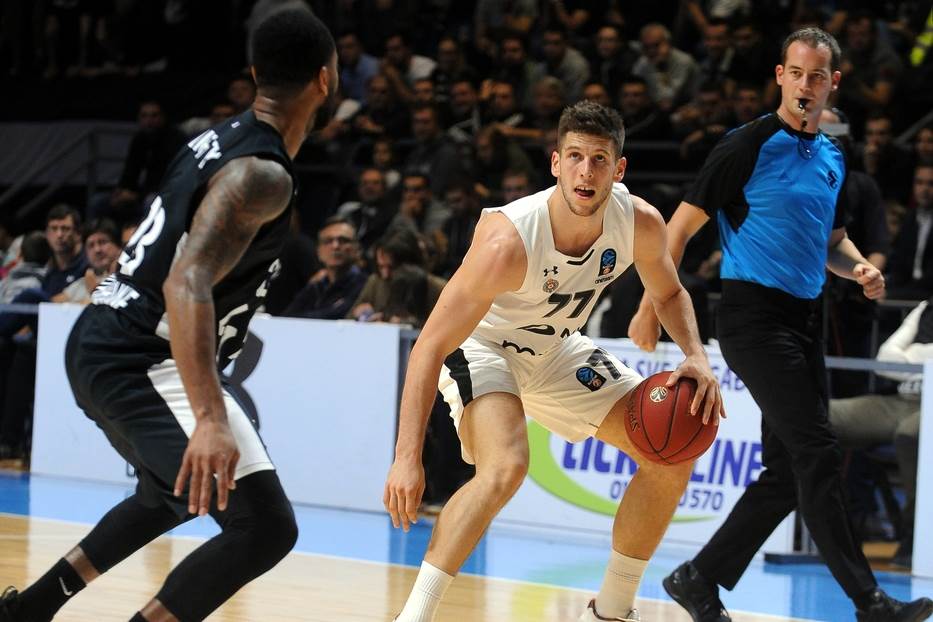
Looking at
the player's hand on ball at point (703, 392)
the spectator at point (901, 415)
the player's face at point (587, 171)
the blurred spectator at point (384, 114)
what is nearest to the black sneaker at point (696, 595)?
the player's hand on ball at point (703, 392)

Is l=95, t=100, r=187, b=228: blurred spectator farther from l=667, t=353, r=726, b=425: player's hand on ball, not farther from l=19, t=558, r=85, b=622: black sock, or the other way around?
l=19, t=558, r=85, b=622: black sock

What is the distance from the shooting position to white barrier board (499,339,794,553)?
26.2 feet

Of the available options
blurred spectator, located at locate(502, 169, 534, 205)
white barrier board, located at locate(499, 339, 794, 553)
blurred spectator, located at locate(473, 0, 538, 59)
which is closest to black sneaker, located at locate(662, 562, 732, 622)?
white barrier board, located at locate(499, 339, 794, 553)

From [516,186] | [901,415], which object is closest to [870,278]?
[901,415]

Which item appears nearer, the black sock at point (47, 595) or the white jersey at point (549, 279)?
the black sock at point (47, 595)

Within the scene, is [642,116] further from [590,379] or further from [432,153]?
[590,379]

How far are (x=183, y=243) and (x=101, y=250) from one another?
731cm

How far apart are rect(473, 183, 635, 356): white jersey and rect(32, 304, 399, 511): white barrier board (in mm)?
3758

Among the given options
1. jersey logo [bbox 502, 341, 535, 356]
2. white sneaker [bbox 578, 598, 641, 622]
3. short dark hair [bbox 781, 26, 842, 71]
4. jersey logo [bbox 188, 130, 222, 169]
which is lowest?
white sneaker [bbox 578, 598, 641, 622]

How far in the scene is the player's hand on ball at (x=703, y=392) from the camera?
16.9 feet

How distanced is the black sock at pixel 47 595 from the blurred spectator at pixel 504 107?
344 inches

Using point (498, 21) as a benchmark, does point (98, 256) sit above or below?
below

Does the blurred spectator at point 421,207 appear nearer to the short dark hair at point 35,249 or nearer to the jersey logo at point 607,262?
the short dark hair at point 35,249

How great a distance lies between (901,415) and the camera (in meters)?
8.04
